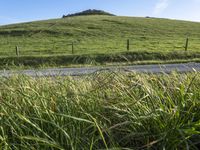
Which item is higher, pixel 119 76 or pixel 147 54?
pixel 119 76

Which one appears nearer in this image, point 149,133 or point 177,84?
point 149,133

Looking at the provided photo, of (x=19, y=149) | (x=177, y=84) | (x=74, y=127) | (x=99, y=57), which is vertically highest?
(x=177, y=84)

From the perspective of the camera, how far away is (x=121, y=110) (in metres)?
3.19

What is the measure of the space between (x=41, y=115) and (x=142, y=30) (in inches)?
1980

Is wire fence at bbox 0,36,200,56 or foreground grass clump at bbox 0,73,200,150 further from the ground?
foreground grass clump at bbox 0,73,200,150

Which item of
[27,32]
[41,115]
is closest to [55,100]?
[41,115]

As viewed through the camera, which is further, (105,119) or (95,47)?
(95,47)

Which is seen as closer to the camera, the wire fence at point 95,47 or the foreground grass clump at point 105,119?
the foreground grass clump at point 105,119

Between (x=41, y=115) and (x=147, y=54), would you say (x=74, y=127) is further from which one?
(x=147, y=54)

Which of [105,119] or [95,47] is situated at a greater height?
[105,119]

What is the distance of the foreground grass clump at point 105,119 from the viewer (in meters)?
3.02

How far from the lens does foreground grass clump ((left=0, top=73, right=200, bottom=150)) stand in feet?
9.90

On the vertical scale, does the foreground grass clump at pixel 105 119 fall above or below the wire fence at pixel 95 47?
above

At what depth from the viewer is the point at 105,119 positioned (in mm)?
3428
